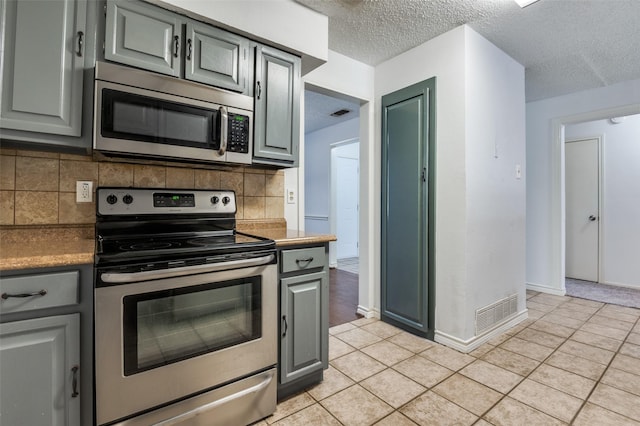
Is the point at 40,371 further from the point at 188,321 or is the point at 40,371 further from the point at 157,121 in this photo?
the point at 157,121

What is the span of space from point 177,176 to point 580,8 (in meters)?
2.95

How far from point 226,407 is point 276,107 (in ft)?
5.58

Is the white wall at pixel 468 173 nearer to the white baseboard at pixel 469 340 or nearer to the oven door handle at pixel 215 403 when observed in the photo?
the white baseboard at pixel 469 340

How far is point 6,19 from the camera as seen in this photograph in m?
1.30

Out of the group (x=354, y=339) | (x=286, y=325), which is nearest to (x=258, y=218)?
(x=286, y=325)

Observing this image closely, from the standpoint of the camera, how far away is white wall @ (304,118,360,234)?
5.20m

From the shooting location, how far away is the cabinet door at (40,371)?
1.07 meters

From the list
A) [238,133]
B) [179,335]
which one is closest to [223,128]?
[238,133]

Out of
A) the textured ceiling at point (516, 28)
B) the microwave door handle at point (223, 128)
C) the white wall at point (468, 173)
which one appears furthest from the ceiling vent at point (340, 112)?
the microwave door handle at point (223, 128)

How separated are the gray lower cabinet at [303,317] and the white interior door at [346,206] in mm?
3901

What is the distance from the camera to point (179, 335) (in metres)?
1.38

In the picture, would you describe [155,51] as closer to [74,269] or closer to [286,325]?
[74,269]

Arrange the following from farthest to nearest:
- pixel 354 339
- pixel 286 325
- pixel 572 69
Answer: pixel 572 69
pixel 354 339
pixel 286 325

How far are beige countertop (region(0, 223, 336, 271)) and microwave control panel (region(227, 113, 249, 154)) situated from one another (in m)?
0.60
